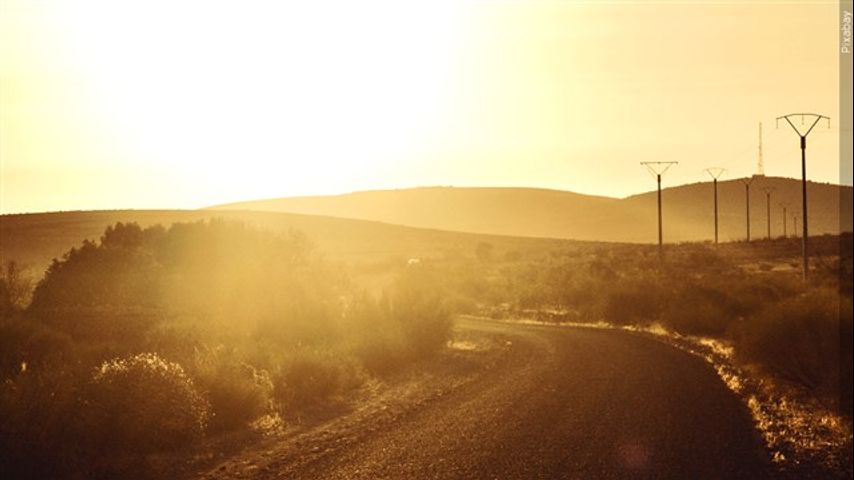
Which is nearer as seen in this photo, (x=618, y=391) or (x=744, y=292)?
(x=618, y=391)

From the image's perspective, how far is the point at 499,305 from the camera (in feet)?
201

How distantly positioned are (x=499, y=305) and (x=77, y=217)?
2740 inches

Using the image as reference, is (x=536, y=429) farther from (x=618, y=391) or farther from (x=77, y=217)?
(x=77, y=217)

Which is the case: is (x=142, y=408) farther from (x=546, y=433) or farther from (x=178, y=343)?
(x=178, y=343)

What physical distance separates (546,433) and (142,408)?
6.91 m

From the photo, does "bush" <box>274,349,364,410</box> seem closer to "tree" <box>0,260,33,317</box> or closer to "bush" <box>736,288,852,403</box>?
"bush" <box>736,288,852,403</box>

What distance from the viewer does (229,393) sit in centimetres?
1744

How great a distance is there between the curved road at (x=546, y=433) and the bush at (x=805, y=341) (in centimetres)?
Result: 133

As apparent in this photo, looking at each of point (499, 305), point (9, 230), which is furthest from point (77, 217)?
point (499, 305)

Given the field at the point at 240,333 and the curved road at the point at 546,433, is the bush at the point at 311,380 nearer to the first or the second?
the field at the point at 240,333

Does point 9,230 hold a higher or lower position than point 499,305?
higher

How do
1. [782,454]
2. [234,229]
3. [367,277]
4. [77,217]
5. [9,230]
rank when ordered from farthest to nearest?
[77,217] < [9,230] < [367,277] < [234,229] < [782,454]

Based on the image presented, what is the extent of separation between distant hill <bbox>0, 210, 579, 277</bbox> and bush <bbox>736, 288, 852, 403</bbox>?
197ft

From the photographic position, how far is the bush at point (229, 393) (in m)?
16.9
